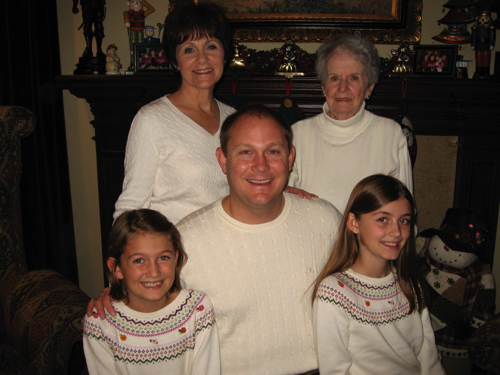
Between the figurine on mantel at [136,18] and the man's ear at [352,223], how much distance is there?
209 cm

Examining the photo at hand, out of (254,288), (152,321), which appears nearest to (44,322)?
(152,321)

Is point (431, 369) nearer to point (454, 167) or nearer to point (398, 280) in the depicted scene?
point (398, 280)

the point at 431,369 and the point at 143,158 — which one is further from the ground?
the point at 143,158

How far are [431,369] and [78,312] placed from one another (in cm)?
141

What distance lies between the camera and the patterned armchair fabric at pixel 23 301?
5.05 ft

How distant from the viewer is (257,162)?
1319mm

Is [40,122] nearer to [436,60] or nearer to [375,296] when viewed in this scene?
[375,296]

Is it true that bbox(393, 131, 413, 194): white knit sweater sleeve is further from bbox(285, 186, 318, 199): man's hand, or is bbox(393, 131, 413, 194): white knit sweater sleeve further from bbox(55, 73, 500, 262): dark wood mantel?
bbox(55, 73, 500, 262): dark wood mantel

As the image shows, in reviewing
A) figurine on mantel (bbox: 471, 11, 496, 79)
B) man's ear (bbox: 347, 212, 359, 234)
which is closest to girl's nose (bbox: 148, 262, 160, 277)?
man's ear (bbox: 347, 212, 359, 234)

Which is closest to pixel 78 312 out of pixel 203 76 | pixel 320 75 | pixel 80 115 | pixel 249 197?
pixel 249 197

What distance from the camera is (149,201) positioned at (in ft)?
5.45

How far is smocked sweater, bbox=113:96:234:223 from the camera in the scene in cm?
160

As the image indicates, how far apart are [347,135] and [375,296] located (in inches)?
31.3

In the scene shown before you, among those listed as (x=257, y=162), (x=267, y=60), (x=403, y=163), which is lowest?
(x=403, y=163)
